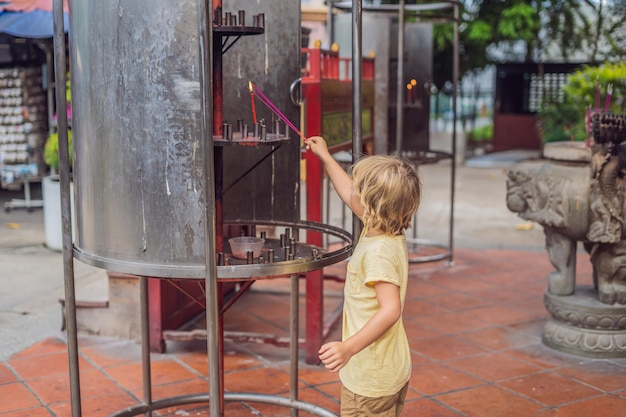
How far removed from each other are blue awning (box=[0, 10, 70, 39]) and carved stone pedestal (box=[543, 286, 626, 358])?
5.03 metres

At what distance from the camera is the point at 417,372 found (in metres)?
4.05

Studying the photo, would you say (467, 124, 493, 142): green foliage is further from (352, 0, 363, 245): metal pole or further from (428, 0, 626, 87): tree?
(352, 0, 363, 245): metal pole

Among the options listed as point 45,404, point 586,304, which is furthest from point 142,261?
point 586,304

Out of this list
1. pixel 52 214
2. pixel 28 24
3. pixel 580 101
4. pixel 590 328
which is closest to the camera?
pixel 590 328

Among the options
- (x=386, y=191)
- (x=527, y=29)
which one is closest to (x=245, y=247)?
(x=386, y=191)

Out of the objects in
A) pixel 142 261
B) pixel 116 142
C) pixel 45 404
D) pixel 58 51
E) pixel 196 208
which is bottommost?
pixel 45 404

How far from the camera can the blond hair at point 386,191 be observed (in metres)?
2.31

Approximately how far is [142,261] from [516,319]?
3.07 m

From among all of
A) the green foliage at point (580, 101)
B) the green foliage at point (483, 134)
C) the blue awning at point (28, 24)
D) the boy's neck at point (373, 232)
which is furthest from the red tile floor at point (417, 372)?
the green foliage at point (483, 134)

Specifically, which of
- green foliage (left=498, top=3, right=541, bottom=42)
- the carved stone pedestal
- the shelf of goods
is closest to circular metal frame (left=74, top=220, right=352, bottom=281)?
the carved stone pedestal

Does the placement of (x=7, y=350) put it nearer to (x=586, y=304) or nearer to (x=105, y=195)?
(x=105, y=195)

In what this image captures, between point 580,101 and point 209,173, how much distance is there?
32.4 feet

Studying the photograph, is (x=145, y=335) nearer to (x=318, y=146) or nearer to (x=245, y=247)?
(x=245, y=247)

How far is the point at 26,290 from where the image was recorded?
18.1 ft
